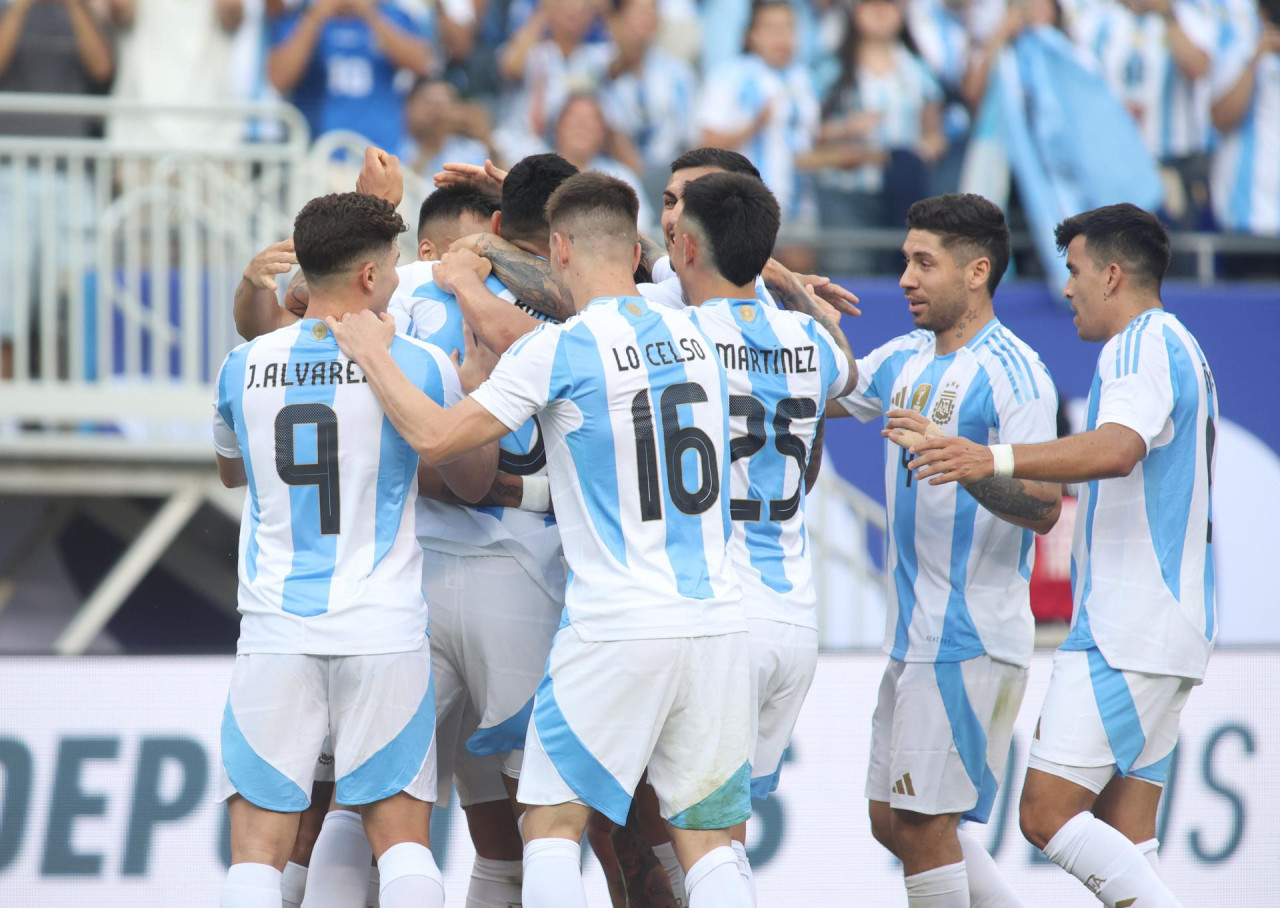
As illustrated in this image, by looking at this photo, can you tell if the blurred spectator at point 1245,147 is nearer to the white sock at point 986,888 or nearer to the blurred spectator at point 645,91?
the blurred spectator at point 645,91

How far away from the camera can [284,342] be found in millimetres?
4227

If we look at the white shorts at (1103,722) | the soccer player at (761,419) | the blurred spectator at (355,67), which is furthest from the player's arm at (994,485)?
the blurred spectator at (355,67)

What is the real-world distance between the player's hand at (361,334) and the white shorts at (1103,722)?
7.47 ft

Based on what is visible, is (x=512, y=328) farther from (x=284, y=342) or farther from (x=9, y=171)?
(x=9, y=171)

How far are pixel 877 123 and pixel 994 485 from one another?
5.95 metres

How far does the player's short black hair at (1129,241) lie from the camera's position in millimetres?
4855

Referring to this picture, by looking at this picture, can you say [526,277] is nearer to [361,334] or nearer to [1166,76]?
[361,334]

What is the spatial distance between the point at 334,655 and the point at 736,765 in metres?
1.12

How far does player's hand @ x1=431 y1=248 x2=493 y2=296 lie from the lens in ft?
14.9

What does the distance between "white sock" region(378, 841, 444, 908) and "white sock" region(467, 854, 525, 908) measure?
2.51 ft

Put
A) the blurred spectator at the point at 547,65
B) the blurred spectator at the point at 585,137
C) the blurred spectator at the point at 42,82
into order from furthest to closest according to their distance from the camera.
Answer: the blurred spectator at the point at 547,65 → the blurred spectator at the point at 585,137 → the blurred spectator at the point at 42,82

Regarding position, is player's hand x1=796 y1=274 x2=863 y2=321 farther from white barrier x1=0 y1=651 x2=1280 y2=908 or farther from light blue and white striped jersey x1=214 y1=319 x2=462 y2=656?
light blue and white striped jersey x1=214 y1=319 x2=462 y2=656

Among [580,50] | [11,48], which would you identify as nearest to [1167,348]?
[580,50]

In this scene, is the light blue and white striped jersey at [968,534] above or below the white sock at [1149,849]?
above
